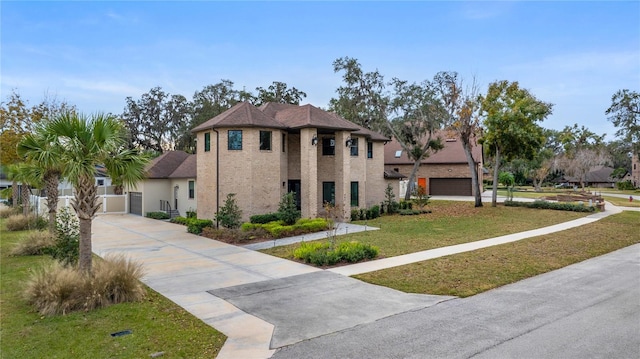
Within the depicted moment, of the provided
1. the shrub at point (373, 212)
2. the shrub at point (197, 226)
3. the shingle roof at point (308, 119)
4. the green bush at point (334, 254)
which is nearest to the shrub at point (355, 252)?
the green bush at point (334, 254)

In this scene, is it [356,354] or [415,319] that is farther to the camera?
[415,319]

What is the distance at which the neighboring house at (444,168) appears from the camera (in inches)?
1630

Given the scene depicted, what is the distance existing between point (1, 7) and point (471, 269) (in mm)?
14155

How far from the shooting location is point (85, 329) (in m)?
6.65

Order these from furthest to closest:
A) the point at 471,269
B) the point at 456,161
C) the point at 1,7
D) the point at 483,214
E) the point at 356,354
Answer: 1. the point at 456,161
2. the point at 483,214
3. the point at 471,269
4. the point at 1,7
5. the point at 356,354

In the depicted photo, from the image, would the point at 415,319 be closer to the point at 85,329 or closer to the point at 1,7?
the point at 85,329

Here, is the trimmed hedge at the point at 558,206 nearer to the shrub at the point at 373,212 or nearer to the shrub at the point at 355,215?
the shrub at the point at 373,212

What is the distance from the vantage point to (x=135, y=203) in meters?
29.8

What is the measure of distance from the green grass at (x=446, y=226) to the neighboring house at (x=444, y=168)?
12.4 meters

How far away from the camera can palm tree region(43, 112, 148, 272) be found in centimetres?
839

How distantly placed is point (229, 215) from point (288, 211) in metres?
2.95

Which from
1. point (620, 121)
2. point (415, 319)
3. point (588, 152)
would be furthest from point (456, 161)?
point (415, 319)

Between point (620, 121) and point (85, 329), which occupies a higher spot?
point (620, 121)

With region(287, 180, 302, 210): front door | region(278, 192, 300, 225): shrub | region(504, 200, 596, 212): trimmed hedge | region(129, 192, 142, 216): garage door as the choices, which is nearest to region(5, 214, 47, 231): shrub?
region(129, 192, 142, 216): garage door
